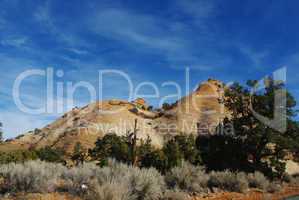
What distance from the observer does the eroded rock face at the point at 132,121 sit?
62156 millimetres

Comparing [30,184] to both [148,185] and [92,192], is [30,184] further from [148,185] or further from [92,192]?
[148,185]

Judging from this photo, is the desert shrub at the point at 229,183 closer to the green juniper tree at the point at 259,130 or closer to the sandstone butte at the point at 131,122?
the green juniper tree at the point at 259,130

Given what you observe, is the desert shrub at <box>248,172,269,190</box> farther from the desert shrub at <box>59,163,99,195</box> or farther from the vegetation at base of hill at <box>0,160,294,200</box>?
the desert shrub at <box>59,163,99,195</box>

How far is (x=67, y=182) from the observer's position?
607 inches

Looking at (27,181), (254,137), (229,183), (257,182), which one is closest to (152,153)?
(254,137)

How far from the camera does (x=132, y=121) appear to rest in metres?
73.1

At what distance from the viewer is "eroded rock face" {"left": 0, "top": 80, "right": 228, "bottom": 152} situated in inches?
2447

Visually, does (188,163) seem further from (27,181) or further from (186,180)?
(27,181)

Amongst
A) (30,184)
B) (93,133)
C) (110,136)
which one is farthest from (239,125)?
(93,133)

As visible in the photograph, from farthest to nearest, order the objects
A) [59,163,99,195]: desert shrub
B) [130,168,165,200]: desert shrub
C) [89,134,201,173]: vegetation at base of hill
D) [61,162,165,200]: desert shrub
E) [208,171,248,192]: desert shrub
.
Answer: [89,134,201,173]: vegetation at base of hill → [208,171,248,192]: desert shrub → [59,163,99,195]: desert shrub → [130,168,165,200]: desert shrub → [61,162,165,200]: desert shrub

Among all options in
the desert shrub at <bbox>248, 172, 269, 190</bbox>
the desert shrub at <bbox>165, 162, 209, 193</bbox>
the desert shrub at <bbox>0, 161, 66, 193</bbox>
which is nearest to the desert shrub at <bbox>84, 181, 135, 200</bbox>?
the desert shrub at <bbox>0, 161, 66, 193</bbox>

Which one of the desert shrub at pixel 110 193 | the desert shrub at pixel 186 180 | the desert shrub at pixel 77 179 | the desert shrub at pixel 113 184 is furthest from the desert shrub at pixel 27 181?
the desert shrub at pixel 186 180

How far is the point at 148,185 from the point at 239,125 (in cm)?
2172

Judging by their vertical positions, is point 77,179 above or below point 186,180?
above
